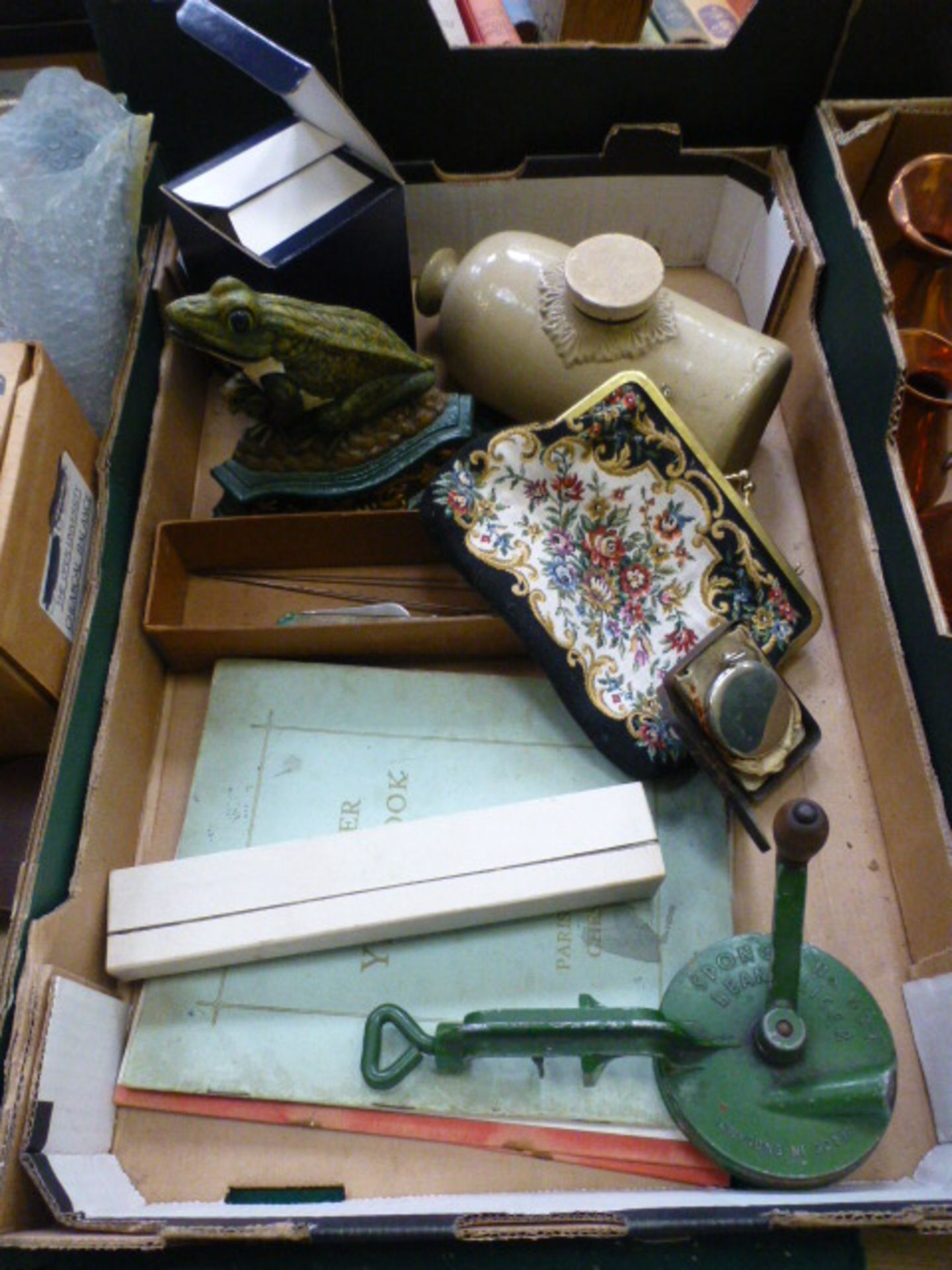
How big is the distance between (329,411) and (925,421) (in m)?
0.52

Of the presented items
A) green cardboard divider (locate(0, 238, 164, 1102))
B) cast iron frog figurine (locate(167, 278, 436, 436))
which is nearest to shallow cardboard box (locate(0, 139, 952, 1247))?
green cardboard divider (locate(0, 238, 164, 1102))

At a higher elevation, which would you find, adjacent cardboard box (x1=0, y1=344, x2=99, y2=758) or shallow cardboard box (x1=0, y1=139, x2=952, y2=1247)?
adjacent cardboard box (x1=0, y1=344, x2=99, y2=758)

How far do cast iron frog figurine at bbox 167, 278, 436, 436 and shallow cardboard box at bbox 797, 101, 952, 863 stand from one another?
37 centimetres

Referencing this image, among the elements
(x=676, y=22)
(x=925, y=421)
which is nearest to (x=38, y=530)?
(x=925, y=421)

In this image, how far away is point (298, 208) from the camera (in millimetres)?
871

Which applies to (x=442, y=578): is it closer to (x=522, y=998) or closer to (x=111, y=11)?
(x=522, y=998)

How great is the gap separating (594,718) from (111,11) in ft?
2.42

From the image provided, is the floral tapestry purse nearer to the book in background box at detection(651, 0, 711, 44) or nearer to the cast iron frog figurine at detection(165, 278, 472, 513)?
the cast iron frog figurine at detection(165, 278, 472, 513)

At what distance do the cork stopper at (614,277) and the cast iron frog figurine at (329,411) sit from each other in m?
0.15

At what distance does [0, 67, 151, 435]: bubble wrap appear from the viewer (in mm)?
888

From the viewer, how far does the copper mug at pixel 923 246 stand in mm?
930

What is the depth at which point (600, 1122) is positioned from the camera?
71 cm

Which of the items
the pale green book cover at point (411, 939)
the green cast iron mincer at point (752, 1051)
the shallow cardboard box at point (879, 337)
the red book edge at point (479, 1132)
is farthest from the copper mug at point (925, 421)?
the red book edge at point (479, 1132)

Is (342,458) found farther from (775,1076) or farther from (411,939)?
(775,1076)
